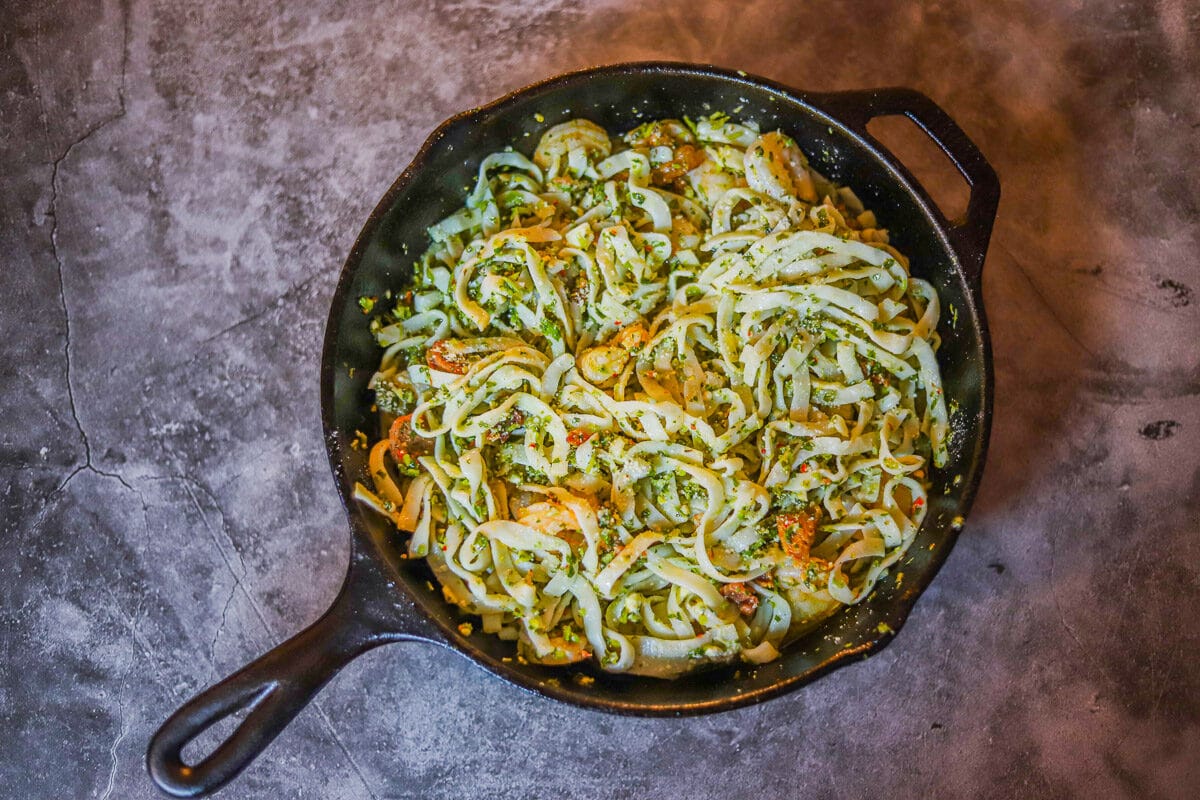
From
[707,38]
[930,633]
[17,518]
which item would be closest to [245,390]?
[17,518]

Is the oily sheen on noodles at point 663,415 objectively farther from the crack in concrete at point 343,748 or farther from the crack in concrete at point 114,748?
the crack in concrete at point 114,748

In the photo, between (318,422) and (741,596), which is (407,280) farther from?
(741,596)

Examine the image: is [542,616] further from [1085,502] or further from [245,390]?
[1085,502]

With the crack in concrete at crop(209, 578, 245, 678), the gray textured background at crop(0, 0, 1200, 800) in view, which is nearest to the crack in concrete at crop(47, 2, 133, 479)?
the gray textured background at crop(0, 0, 1200, 800)

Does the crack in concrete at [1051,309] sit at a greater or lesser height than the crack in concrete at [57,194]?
lesser

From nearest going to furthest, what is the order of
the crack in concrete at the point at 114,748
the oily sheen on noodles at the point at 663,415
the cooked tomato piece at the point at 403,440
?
the oily sheen on noodles at the point at 663,415, the cooked tomato piece at the point at 403,440, the crack in concrete at the point at 114,748

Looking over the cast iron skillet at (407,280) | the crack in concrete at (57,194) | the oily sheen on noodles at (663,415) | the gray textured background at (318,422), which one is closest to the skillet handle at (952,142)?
the cast iron skillet at (407,280)
